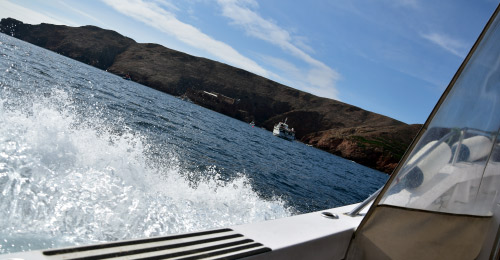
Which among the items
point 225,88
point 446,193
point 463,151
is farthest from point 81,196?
point 225,88

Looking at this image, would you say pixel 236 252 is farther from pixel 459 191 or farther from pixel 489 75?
pixel 489 75

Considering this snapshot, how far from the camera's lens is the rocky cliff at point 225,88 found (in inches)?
3340

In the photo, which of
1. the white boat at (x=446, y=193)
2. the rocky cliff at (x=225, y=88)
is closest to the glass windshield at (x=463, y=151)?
the white boat at (x=446, y=193)

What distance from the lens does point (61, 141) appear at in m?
5.13

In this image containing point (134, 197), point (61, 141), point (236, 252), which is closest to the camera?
point (236, 252)

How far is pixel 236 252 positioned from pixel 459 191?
1330mm

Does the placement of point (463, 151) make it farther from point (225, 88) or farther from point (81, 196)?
point (225, 88)

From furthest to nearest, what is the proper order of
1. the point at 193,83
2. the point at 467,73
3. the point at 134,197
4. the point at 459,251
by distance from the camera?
the point at 193,83
the point at 134,197
the point at 459,251
the point at 467,73

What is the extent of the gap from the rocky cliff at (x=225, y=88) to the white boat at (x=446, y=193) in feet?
251

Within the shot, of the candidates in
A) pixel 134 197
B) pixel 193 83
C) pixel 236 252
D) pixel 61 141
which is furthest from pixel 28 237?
pixel 193 83

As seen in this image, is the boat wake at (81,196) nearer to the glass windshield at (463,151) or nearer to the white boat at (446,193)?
the white boat at (446,193)

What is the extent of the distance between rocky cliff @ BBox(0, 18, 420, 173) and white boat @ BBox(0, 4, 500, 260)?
251ft

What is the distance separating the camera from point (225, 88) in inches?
3939

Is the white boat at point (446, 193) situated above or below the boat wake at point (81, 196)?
above
